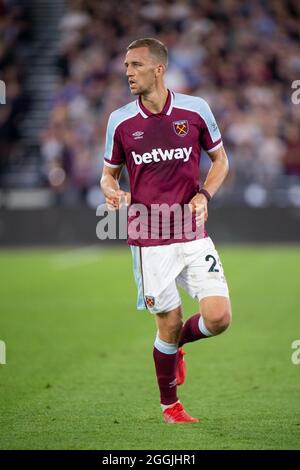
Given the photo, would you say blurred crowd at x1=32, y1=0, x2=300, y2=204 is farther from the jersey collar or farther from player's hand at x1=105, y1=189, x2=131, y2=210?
player's hand at x1=105, y1=189, x2=131, y2=210

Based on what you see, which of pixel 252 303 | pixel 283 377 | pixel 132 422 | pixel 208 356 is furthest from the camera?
pixel 252 303

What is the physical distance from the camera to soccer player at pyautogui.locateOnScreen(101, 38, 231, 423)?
650 cm

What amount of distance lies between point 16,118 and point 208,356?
14.1 m

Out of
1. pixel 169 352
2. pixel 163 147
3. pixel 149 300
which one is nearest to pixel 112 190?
pixel 163 147

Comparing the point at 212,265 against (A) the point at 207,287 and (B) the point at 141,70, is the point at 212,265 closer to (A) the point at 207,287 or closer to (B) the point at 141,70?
(A) the point at 207,287

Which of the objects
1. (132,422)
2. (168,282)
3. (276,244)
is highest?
(168,282)

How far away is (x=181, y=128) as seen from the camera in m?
6.57

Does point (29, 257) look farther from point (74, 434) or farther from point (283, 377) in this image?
point (74, 434)

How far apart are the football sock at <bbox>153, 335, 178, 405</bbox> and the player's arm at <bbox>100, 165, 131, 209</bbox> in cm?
97

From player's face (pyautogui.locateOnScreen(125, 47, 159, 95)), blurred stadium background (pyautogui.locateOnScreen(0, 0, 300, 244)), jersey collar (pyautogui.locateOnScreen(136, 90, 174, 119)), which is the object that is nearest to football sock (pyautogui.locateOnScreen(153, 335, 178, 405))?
jersey collar (pyautogui.locateOnScreen(136, 90, 174, 119))

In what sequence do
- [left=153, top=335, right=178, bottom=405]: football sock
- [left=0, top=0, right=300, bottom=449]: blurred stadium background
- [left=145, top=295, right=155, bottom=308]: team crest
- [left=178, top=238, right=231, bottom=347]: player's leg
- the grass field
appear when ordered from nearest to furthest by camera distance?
the grass field, [left=178, top=238, right=231, bottom=347]: player's leg, [left=145, top=295, right=155, bottom=308]: team crest, [left=153, top=335, right=178, bottom=405]: football sock, [left=0, top=0, right=300, bottom=449]: blurred stadium background

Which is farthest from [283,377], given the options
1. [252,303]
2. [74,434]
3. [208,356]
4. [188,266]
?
[252,303]

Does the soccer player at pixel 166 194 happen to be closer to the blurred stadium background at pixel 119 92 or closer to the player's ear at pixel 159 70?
the player's ear at pixel 159 70

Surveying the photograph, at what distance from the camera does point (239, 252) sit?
19.0 m
